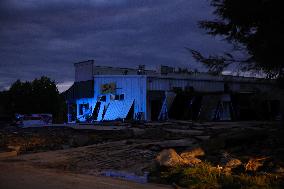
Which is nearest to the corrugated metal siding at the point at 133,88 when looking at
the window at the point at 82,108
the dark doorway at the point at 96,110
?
the dark doorway at the point at 96,110

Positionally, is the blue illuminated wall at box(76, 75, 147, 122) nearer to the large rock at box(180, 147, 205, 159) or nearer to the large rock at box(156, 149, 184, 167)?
the large rock at box(180, 147, 205, 159)

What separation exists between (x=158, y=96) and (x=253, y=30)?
3134 cm

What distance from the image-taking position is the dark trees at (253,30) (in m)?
15.9

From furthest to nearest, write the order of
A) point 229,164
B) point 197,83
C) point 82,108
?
point 82,108, point 197,83, point 229,164

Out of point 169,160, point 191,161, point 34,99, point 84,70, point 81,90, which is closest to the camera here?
point 169,160

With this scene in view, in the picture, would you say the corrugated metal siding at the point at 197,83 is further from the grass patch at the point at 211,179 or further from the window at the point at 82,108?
the grass patch at the point at 211,179

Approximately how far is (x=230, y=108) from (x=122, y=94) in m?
12.0

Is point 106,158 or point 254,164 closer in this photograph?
point 254,164

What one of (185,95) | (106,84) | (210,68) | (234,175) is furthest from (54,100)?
(234,175)

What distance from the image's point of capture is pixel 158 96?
48.6 metres

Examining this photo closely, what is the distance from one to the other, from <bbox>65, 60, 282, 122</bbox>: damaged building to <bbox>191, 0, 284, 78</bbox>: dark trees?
71.3 ft

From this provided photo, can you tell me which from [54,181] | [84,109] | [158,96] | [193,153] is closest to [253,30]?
[193,153]

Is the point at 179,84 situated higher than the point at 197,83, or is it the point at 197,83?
the point at 197,83

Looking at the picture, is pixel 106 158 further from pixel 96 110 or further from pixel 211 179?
pixel 96 110
